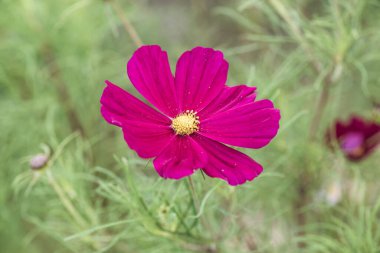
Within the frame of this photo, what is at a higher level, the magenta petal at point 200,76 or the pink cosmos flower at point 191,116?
the magenta petal at point 200,76

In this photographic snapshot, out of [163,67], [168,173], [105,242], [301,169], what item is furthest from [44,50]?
[168,173]

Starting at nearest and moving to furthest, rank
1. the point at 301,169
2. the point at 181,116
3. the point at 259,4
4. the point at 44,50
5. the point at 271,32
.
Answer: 1. the point at 181,116
2. the point at 259,4
3. the point at 301,169
4. the point at 44,50
5. the point at 271,32

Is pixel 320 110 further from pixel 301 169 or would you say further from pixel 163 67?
pixel 163 67

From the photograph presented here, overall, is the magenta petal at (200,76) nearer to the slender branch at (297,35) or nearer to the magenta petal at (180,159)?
the magenta petal at (180,159)

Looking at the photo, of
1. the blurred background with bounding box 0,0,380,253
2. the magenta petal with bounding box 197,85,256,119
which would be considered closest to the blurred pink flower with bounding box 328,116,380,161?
the blurred background with bounding box 0,0,380,253

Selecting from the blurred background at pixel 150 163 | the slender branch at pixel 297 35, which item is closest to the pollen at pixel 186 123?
the blurred background at pixel 150 163

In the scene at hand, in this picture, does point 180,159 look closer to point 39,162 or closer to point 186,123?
point 186,123
